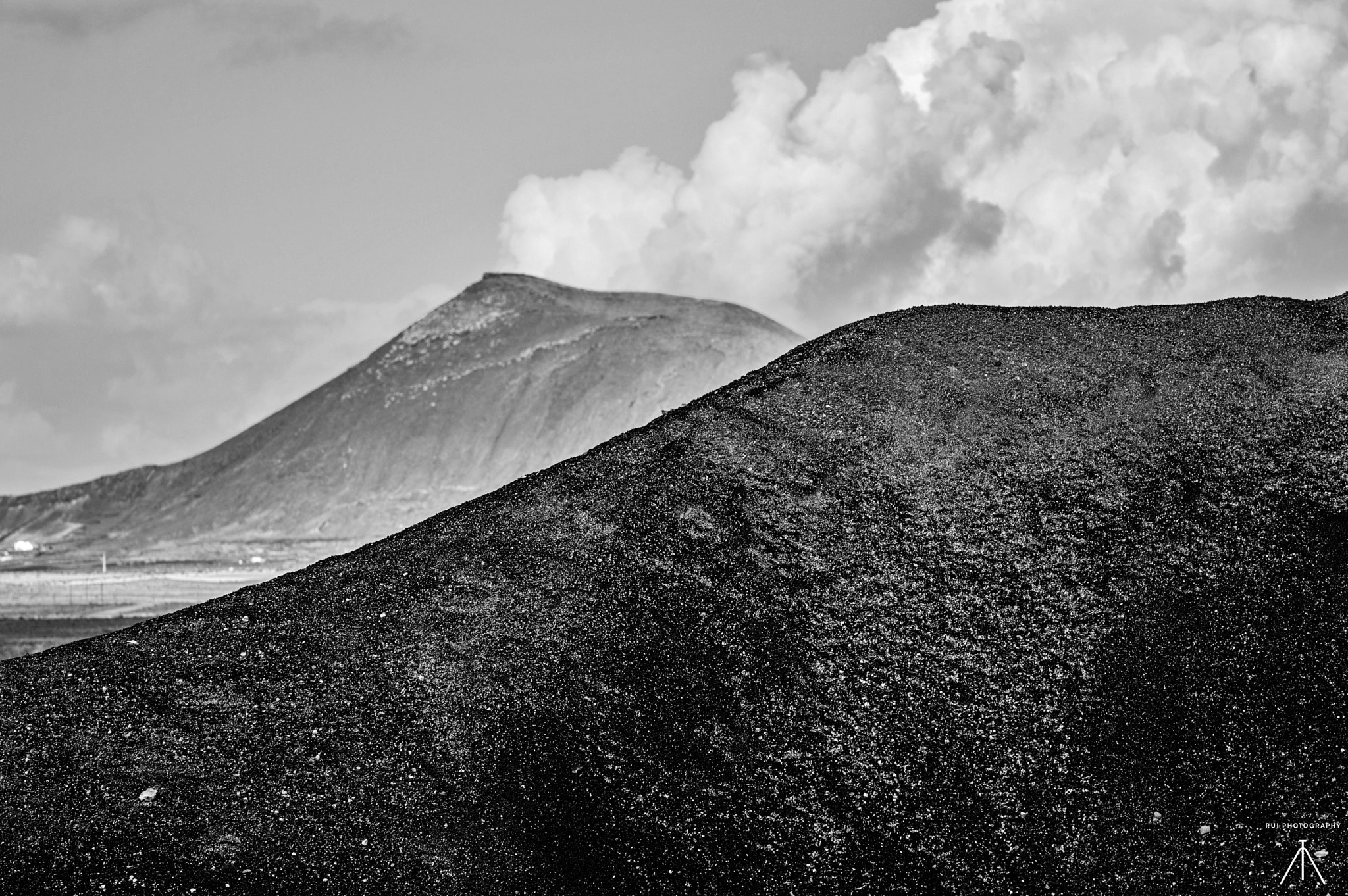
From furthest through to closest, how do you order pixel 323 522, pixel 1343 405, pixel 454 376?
pixel 454 376 → pixel 323 522 → pixel 1343 405

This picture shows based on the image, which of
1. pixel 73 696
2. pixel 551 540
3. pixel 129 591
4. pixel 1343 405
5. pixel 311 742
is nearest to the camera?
pixel 311 742

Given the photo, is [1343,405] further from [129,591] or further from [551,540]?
[129,591]

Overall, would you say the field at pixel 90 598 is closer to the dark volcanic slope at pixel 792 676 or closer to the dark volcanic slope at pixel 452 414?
the dark volcanic slope at pixel 452 414

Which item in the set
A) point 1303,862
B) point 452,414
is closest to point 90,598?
point 452,414

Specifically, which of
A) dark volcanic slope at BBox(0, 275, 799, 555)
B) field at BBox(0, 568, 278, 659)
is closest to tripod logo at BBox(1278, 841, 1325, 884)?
field at BBox(0, 568, 278, 659)

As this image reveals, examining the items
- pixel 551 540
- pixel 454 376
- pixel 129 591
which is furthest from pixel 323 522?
pixel 551 540

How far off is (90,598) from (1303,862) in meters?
47.2

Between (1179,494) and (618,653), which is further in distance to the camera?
(1179,494)

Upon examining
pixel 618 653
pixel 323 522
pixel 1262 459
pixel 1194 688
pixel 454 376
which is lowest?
pixel 1194 688

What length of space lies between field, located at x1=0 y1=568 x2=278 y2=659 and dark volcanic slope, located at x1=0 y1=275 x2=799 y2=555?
1227 cm

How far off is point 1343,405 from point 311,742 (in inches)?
494

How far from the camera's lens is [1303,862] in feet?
37.3

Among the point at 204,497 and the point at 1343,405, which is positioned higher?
the point at 204,497

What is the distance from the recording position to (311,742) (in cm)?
1247
